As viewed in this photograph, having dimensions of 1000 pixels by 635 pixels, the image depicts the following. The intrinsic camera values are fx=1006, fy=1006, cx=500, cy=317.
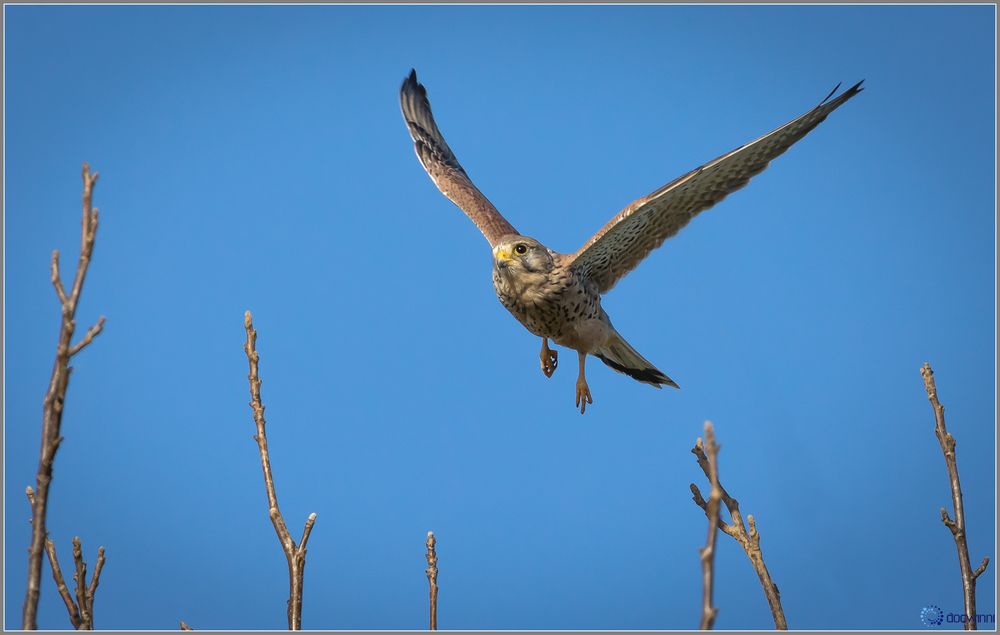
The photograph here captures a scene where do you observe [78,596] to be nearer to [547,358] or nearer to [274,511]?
[274,511]

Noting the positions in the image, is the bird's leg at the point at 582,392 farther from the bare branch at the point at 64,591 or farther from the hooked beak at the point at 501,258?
the bare branch at the point at 64,591

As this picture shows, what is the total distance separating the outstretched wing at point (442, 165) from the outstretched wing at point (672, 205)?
584 mm

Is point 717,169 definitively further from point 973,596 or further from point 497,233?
point 973,596

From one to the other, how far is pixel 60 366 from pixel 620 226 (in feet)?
11.7

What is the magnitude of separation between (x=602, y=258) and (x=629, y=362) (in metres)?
0.75

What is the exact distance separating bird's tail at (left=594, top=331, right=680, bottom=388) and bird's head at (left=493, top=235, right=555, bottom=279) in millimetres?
844

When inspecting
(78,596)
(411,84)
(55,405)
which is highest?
(411,84)

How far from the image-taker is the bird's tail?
5.55 metres

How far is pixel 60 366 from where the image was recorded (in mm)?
1652

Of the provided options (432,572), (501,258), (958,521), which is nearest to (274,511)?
(432,572)

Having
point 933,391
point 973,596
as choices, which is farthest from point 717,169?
point 973,596

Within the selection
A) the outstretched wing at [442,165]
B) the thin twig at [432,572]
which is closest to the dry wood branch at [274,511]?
the thin twig at [432,572]

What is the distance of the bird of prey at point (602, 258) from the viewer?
15.8 ft

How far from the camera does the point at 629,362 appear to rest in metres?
5.68
